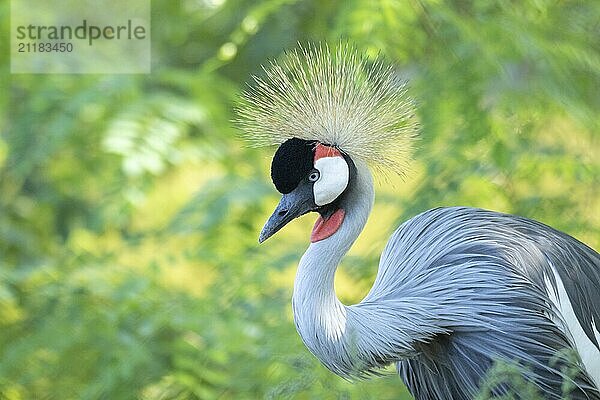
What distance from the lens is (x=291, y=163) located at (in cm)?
176

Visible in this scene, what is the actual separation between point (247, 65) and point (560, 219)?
1.50 meters

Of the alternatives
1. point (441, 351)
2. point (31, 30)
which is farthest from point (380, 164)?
→ point (31, 30)

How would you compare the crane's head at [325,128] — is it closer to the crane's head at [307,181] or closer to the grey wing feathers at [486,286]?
the crane's head at [307,181]

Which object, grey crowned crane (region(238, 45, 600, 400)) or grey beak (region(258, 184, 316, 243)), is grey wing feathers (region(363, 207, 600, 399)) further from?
grey beak (region(258, 184, 316, 243))

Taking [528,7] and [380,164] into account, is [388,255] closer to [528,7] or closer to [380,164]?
[380,164]

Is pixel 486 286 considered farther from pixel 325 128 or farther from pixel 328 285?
pixel 325 128

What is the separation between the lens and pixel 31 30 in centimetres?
352

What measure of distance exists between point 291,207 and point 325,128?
6.8 inches

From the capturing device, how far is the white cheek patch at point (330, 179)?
5.78ft

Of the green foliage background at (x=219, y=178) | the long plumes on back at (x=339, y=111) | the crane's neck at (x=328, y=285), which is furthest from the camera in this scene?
the green foliage background at (x=219, y=178)

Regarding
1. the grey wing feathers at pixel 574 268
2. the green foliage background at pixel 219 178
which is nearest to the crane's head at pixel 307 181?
the grey wing feathers at pixel 574 268

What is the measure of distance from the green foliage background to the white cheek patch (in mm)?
836

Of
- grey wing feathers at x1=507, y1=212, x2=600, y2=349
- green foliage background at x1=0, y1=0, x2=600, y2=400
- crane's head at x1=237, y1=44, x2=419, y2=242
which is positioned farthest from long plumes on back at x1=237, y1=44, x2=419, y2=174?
green foliage background at x1=0, y1=0, x2=600, y2=400

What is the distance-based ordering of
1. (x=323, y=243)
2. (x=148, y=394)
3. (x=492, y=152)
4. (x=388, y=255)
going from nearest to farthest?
(x=323, y=243) → (x=388, y=255) → (x=492, y=152) → (x=148, y=394)
